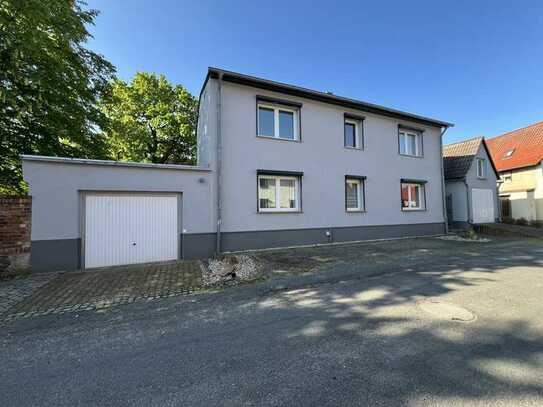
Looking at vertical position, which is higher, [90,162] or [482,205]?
[90,162]

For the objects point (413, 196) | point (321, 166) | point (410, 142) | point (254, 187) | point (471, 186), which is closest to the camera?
point (254, 187)

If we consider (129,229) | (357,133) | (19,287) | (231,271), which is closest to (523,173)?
(357,133)

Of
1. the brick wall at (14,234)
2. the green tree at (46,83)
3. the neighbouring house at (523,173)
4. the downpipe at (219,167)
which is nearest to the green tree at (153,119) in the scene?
the green tree at (46,83)

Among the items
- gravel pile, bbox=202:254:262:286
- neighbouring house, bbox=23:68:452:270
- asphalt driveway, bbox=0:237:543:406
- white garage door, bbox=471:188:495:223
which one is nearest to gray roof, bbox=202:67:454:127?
neighbouring house, bbox=23:68:452:270

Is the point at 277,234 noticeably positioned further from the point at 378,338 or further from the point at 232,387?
the point at 232,387

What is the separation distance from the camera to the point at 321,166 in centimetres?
1098

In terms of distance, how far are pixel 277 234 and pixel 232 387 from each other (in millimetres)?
7615

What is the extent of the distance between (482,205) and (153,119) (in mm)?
24994

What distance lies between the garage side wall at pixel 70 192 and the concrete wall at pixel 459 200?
16.1 m

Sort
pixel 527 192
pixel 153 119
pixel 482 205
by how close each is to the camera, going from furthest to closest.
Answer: pixel 153 119 → pixel 527 192 → pixel 482 205

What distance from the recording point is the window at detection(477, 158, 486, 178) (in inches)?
653

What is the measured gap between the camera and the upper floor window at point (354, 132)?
474 inches

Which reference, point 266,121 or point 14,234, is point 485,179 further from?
point 14,234

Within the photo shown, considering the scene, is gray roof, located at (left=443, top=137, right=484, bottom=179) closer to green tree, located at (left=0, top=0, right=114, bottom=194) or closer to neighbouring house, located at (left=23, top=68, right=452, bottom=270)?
neighbouring house, located at (left=23, top=68, right=452, bottom=270)
